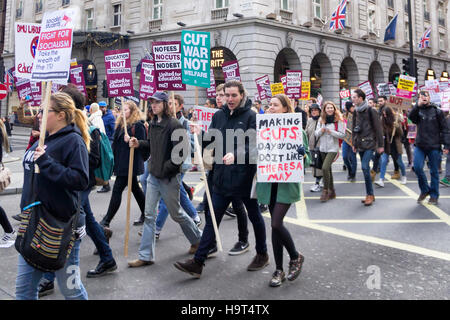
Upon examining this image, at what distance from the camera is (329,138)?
8.32 meters

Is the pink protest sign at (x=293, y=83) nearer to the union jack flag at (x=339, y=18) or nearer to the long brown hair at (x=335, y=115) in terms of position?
the long brown hair at (x=335, y=115)

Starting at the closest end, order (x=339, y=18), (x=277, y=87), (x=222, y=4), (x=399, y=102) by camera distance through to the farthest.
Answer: (x=399, y=102) → (x=277, y=87) → (x=339, y=18) → (x=222, y=4)

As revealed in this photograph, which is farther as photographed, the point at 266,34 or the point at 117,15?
the point at 117,15

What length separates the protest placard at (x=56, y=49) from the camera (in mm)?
3336

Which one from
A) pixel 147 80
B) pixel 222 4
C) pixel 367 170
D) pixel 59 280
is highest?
pixel 222 4

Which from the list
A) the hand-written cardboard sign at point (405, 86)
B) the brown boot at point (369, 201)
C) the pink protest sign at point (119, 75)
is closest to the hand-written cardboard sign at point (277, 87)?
the hand-written cardboard sign at point (405, 86)

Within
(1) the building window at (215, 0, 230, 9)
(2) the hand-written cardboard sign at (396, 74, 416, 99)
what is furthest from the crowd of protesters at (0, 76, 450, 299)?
(1) the building window at (215, 0, 230, 9)

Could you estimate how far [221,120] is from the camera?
14.7 ft

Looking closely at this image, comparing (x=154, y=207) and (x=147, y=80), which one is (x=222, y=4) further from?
(x=154, y=207)

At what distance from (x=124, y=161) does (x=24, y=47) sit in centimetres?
401

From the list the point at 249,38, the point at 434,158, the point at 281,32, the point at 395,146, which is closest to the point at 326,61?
the point at 281,32

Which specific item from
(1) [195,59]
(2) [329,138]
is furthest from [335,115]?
(1) [195,59]
